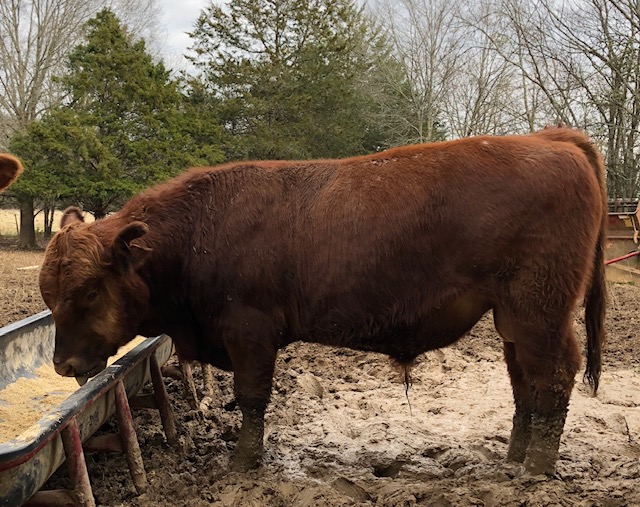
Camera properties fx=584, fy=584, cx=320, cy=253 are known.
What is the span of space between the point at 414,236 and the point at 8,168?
106 inches

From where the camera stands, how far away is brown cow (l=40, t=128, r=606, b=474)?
319cm

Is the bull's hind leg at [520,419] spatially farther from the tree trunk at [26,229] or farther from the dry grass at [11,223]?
the dry grass at [11,223]

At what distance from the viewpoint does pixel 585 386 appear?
516 centimetres

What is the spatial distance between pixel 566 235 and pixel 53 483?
3122 millimetres

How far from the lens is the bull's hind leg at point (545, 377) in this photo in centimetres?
321

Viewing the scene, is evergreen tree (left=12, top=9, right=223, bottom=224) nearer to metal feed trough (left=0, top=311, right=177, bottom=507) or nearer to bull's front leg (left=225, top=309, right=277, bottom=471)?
metal feed trough (left=0, top=311, right=177, bottom=507)

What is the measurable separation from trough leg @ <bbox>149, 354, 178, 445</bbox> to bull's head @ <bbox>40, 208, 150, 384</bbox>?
481 millimetres

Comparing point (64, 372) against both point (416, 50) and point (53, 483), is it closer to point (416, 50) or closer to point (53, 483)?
point (53, 483)

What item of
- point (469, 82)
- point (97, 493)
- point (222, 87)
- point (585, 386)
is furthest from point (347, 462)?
point (469, 82)

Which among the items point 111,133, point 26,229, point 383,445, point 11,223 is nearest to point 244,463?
point 383,445

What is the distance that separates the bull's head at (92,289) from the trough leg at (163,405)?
0.48m

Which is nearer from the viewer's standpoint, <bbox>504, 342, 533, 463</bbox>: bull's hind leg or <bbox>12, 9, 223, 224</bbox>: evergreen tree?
<bbox>504, 342, 533, 463</bbox>: bull's hind leg

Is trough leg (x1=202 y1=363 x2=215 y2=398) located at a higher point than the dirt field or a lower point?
higher

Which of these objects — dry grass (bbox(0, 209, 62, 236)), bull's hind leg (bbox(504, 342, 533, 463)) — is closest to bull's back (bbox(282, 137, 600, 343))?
bull's hind leg (bbox(504, 342, 533, 463))
